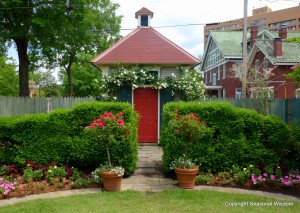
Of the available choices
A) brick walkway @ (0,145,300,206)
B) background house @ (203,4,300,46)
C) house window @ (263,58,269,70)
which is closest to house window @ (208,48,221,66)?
house window @ (263,58,269,70)

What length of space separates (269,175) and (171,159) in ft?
7.81

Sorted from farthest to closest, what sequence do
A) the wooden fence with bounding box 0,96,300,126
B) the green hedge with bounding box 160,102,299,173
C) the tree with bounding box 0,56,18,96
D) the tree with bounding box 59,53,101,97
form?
the tree with bounding box 59,53,101,97 < the tree with bounding box 0,56,18,96 < the wooden fence with bounding box 0,96,300,126 < the green hedge with bounding box 160,102,299,173

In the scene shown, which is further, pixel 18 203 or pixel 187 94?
pixel 187 94

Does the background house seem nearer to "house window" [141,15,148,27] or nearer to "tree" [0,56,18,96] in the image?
"tree" [0,56,18,96]

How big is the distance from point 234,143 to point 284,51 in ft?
58.9

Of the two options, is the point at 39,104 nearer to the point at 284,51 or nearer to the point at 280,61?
the point at 280,61

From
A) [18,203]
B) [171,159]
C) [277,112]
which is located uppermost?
[277,112]

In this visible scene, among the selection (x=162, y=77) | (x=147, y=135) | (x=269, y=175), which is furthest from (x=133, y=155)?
(x=162, y=77)

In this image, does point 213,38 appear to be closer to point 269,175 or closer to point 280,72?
point 280,72

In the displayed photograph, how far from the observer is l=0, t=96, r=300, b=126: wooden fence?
516 inches

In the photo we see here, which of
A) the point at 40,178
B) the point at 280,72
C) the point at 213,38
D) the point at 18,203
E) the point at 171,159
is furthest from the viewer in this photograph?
the point at 213,38

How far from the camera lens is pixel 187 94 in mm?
11344

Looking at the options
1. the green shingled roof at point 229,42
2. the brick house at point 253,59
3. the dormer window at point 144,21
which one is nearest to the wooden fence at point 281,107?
the brick house at point 253,59

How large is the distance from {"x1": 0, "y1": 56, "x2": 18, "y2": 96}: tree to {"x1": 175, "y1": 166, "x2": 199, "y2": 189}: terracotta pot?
95.1ft
